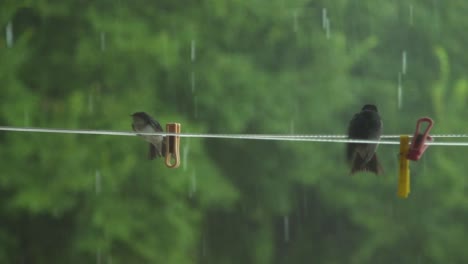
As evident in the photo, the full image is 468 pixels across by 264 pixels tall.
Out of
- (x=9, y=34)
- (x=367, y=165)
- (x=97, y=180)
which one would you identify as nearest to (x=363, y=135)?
(x=367, y=165)

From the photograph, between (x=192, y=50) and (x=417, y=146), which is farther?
(x=192, y=50)

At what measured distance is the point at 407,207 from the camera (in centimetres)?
491

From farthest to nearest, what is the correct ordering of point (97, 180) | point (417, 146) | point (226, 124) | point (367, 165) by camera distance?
point (226, 124) < point (97, 180) < point (367, 165) < point (417, 146)

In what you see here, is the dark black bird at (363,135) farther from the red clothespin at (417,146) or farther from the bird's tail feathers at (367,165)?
the red clothespin at (417,146)

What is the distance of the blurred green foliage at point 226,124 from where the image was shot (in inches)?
184

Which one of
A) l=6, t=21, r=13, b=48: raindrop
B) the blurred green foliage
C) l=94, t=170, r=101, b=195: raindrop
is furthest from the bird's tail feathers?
l=6, t=21, r=13, b=48: raindrop

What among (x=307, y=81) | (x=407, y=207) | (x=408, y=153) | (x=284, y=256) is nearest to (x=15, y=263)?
(x=284, y=256)

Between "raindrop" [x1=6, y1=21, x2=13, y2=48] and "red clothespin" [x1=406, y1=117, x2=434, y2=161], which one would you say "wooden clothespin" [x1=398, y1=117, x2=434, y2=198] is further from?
"raindrop" [x1=6, y1=21, x2=13, y2=48]

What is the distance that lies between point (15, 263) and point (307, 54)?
236 cm

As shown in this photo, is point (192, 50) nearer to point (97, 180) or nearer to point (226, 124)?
point (226, 124)

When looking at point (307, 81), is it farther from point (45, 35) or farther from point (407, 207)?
point (45, 35)

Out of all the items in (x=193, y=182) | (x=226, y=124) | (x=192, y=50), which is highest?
(x=192, y=50)

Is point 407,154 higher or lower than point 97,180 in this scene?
higher

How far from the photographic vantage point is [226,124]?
4.77m
